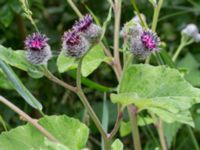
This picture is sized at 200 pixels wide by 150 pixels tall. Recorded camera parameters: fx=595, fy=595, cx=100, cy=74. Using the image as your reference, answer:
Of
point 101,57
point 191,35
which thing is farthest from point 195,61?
point 101,57

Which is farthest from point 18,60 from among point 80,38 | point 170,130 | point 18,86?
point 170,130

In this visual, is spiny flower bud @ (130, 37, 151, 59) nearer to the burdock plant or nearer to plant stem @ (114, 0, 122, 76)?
the burdock plant

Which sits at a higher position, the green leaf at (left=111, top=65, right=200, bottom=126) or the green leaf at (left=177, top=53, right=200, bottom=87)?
the green leaf at (left=111, top=65, right=200, bottom=126)

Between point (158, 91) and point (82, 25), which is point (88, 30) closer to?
point (82, 25)

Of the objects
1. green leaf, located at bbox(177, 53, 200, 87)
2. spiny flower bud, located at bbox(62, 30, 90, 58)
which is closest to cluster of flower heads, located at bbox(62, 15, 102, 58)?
spiny flower bud, located at bbox(62, 30, 90, 58)

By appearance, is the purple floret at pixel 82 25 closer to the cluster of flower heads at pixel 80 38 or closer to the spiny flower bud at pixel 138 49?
the cluster of flower heads at pixel 80 38

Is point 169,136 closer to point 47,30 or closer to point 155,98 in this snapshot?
point 155,98
